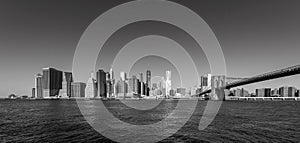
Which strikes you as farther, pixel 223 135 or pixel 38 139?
pixel 223 135

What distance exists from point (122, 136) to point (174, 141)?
7.97 metres

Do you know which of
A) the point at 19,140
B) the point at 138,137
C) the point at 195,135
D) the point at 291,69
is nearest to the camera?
the point at 19,140

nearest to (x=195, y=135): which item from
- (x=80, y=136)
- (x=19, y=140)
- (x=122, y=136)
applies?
(x=122, y=136)

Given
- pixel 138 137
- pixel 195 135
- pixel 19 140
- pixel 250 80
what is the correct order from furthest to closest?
1. pixel 250 80
2. pixel 195 135
3. pixel 138 137
4. pixel 19 140

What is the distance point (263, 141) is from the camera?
2612cm

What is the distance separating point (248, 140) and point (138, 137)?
1596 cm

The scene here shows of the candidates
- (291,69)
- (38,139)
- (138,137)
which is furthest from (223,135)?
(291,69)

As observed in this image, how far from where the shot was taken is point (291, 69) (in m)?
109

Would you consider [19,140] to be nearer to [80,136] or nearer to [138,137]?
[80,136]

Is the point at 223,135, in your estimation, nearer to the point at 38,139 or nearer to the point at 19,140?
the point at 38,139

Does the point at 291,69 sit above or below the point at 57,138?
above

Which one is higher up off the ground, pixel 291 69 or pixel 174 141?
pixel 291 69

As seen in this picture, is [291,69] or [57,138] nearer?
[57,138]

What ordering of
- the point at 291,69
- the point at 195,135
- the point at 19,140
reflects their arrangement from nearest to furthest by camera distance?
1. the point at 19,140
2. the point at 195,135
3. the point at 291,69
